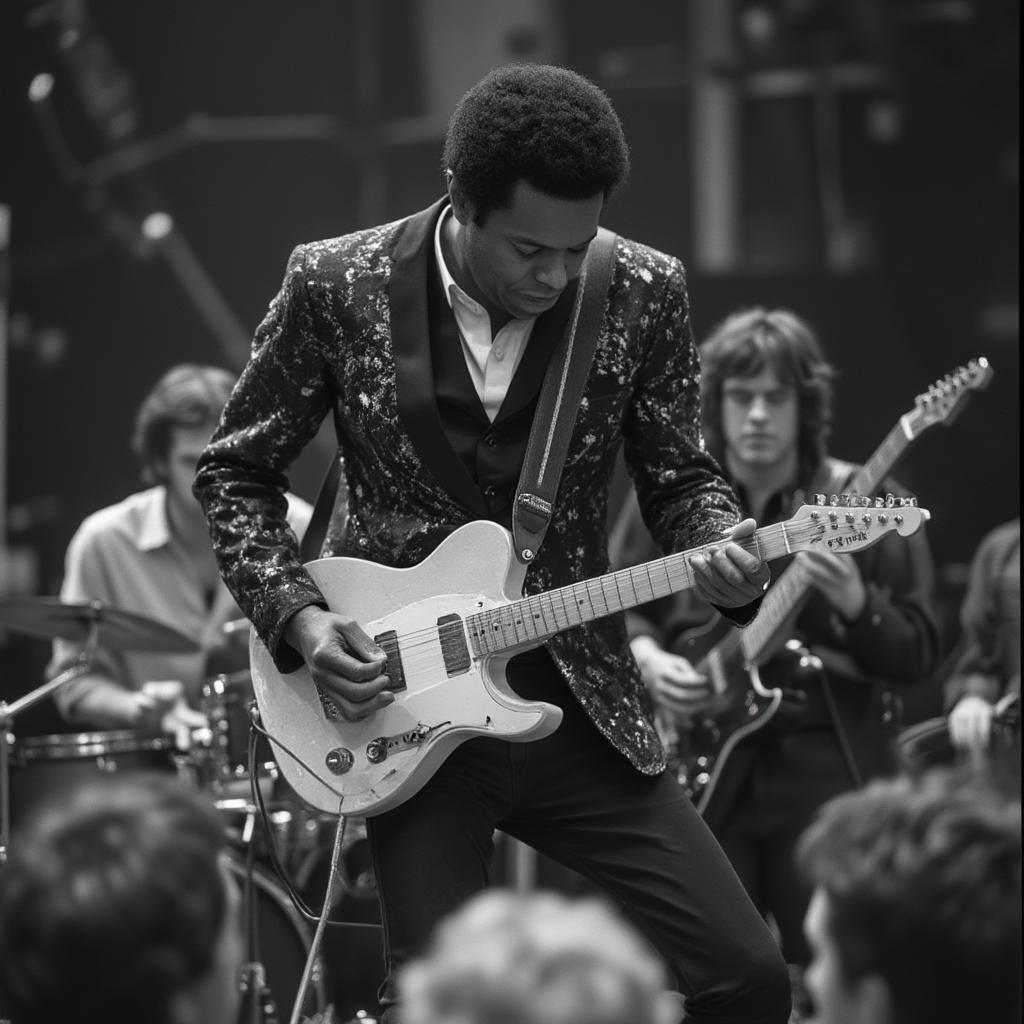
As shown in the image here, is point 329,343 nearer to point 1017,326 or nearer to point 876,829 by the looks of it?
point 876,829

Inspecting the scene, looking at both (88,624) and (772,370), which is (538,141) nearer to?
(772,370)

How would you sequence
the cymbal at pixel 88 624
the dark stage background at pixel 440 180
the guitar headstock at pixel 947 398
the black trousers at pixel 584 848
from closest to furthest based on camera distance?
the black trousers at pixel 584 848, the guitar headstock at pixel 947 398, the cymbal at pixel 88 624, the dark stage background at pixel 440 180

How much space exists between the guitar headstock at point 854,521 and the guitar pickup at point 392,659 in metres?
0.74

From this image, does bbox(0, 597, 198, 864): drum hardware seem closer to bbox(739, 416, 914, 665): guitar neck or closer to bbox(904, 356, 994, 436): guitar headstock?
bbox(739, 416, 914, 665): guitar neck

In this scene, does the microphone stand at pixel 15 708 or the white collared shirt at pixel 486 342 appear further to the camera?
the microphone stand at pixel 15 708

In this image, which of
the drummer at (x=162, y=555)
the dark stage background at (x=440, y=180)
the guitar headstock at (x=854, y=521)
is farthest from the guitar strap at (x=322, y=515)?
the dark stage background at (x=440, y=180)

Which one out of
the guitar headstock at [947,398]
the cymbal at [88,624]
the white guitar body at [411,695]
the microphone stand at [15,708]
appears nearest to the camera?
the white guitar body at [411,695]

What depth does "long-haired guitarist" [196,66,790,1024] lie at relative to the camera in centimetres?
292

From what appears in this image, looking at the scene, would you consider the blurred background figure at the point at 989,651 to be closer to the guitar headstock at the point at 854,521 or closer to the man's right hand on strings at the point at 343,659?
the guitar headstock at the point at 854,521

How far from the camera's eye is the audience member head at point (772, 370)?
4996mm

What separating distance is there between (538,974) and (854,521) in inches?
63.7

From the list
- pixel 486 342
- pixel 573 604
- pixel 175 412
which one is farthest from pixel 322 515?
pixel 175 412

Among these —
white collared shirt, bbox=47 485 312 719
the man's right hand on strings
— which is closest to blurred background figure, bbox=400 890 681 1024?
the man's right hand on strings

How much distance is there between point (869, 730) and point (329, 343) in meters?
2.31
